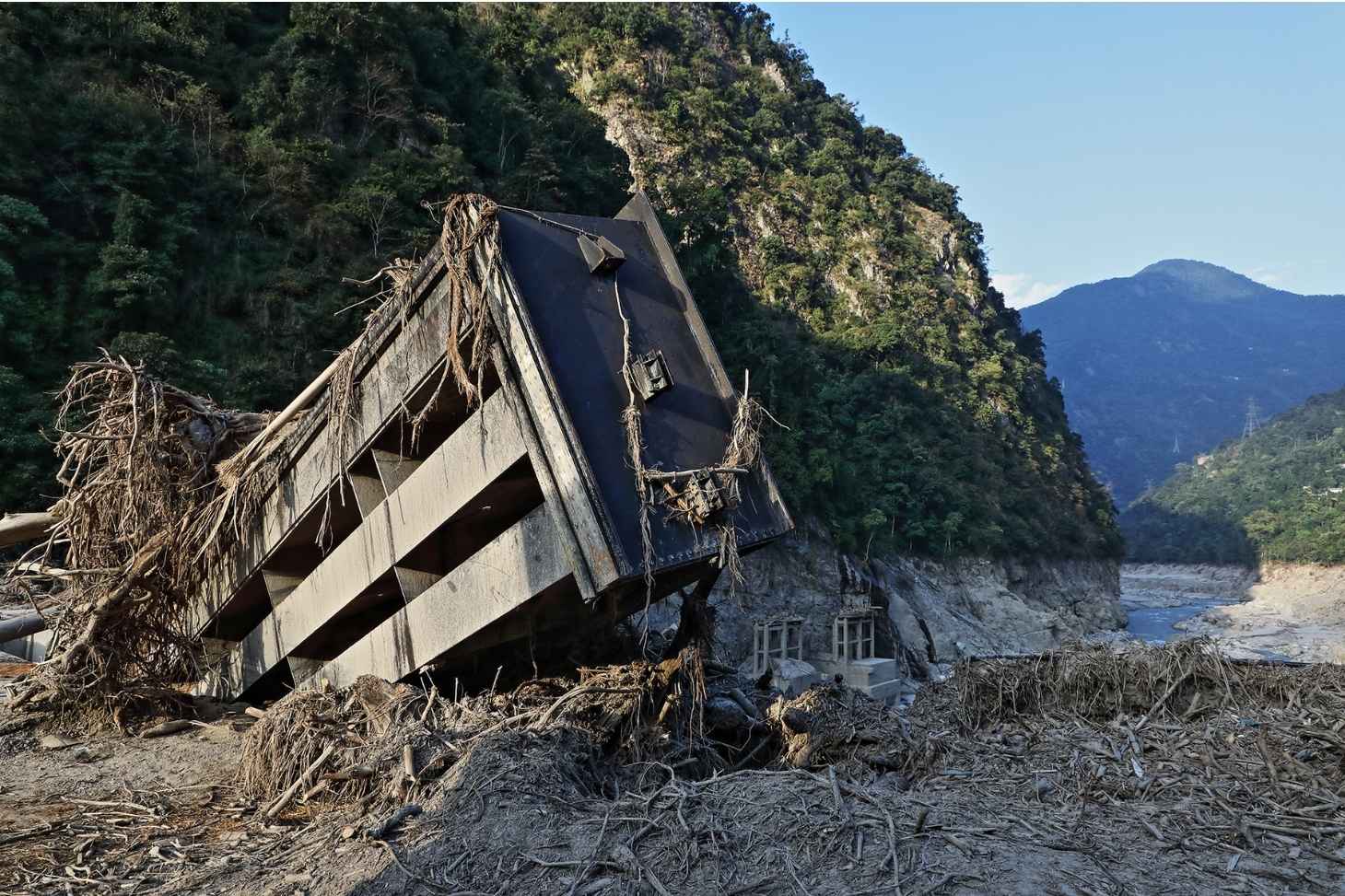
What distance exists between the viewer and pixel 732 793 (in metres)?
3.34

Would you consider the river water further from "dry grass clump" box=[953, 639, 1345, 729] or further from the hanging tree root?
the hanging tree root

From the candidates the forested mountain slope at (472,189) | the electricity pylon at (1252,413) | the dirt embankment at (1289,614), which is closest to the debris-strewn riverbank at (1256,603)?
the dirt embankment at (1289,614)

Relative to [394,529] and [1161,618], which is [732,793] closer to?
[394,529]

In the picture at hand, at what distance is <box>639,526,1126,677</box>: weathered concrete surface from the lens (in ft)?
84.7

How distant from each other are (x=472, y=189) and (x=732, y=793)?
22.3 m

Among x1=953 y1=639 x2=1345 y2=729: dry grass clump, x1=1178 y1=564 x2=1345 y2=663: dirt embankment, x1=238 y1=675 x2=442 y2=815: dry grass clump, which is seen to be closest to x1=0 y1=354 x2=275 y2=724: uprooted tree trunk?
x1=238 y1=675 x2=442 y2=815: dry grass clump

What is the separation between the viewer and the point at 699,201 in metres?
32.3

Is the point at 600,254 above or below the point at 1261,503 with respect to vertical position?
above

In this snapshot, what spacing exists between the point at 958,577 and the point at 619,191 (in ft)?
75.5

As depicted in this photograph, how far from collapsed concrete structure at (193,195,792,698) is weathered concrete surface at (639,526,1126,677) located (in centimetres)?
1397

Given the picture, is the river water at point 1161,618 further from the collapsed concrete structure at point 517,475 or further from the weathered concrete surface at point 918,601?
the collapsed concrete structure at point 517,475

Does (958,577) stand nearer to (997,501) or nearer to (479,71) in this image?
(997,501)

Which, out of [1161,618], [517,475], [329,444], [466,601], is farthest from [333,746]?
[1161,618]

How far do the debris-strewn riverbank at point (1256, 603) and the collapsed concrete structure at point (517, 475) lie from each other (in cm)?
3898
